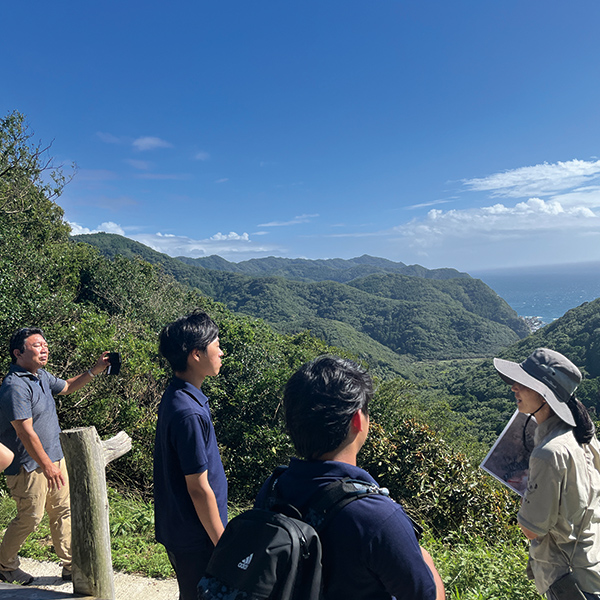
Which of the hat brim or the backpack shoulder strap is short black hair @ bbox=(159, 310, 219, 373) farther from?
the hat brim

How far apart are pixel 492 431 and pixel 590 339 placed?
94.5ft

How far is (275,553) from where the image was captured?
100 cm

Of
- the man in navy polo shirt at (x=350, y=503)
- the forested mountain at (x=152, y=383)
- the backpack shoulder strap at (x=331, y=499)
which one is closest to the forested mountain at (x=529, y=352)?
the forested mountain at (x=152, y=383)

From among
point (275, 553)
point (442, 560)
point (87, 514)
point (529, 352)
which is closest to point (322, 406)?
point (275, 553)

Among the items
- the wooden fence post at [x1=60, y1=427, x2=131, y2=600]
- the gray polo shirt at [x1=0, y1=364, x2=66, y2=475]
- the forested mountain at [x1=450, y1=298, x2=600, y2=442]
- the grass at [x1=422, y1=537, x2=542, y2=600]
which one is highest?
the gray polo shirt at [x1=0, y1=364, x2=66, y2=475]

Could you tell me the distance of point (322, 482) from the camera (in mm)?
1146

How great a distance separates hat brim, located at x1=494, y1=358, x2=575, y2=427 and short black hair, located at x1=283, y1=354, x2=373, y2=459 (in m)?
1.07

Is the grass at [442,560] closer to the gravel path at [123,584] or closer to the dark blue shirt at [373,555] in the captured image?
the gravel path at [123,584]

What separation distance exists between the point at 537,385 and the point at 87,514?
2505mm

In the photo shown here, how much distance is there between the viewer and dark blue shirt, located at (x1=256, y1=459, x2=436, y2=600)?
3.47 feet

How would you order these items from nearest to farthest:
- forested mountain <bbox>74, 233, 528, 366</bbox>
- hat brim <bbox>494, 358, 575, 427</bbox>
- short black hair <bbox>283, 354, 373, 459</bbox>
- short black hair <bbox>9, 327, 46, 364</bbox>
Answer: short black hair <bbox>283, 354, 373, 459</bbox>, hat brim <bbox>494, 358, 575, 427</bbox>, short black hair <bbox>9, 327, 46, 364</bbox>, forested mountain <bbox>74, 233, 528, 366</bbox>

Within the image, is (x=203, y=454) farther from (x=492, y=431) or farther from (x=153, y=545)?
(x=492, y=431)

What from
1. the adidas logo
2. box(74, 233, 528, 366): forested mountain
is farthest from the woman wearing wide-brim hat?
box(74, 233, 528, 366): forested mountain

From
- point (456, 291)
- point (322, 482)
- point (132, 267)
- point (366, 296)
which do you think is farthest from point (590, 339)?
point (456, 291)
